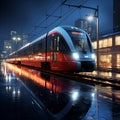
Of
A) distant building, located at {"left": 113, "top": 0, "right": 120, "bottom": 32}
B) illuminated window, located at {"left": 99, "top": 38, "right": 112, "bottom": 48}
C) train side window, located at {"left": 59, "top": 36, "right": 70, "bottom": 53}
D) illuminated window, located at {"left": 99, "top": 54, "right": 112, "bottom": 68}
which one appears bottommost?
illuminated window, located at {"left": 99, "top": 54, "right": 112, "bottom": 68}

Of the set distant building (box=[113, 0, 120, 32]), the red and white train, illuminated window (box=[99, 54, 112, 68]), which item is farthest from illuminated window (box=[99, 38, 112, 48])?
distant building (box=[113, 0, 120, 32])

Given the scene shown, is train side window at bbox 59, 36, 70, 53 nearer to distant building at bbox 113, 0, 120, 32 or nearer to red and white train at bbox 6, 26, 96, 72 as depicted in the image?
red and white train at bbox 6, 26, 96, 72

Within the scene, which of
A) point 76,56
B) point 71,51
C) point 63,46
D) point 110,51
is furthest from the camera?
point 110,51

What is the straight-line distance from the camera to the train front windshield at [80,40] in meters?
20.9

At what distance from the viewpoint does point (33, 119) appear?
6.22 meters

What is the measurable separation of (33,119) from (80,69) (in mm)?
13943

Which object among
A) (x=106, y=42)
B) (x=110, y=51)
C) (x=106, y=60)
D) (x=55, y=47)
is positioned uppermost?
(x=106, y=42)

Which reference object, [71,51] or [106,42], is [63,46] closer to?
[71,51]

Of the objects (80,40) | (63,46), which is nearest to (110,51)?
(80,40)

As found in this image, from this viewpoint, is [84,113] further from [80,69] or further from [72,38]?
[72,38]

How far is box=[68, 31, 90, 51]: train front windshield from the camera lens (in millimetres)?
20897

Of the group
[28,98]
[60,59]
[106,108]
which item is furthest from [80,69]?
[106,108]

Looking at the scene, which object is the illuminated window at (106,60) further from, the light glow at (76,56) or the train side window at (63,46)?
the light glow at (76,56)

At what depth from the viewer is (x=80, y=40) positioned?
2127 centimetres
